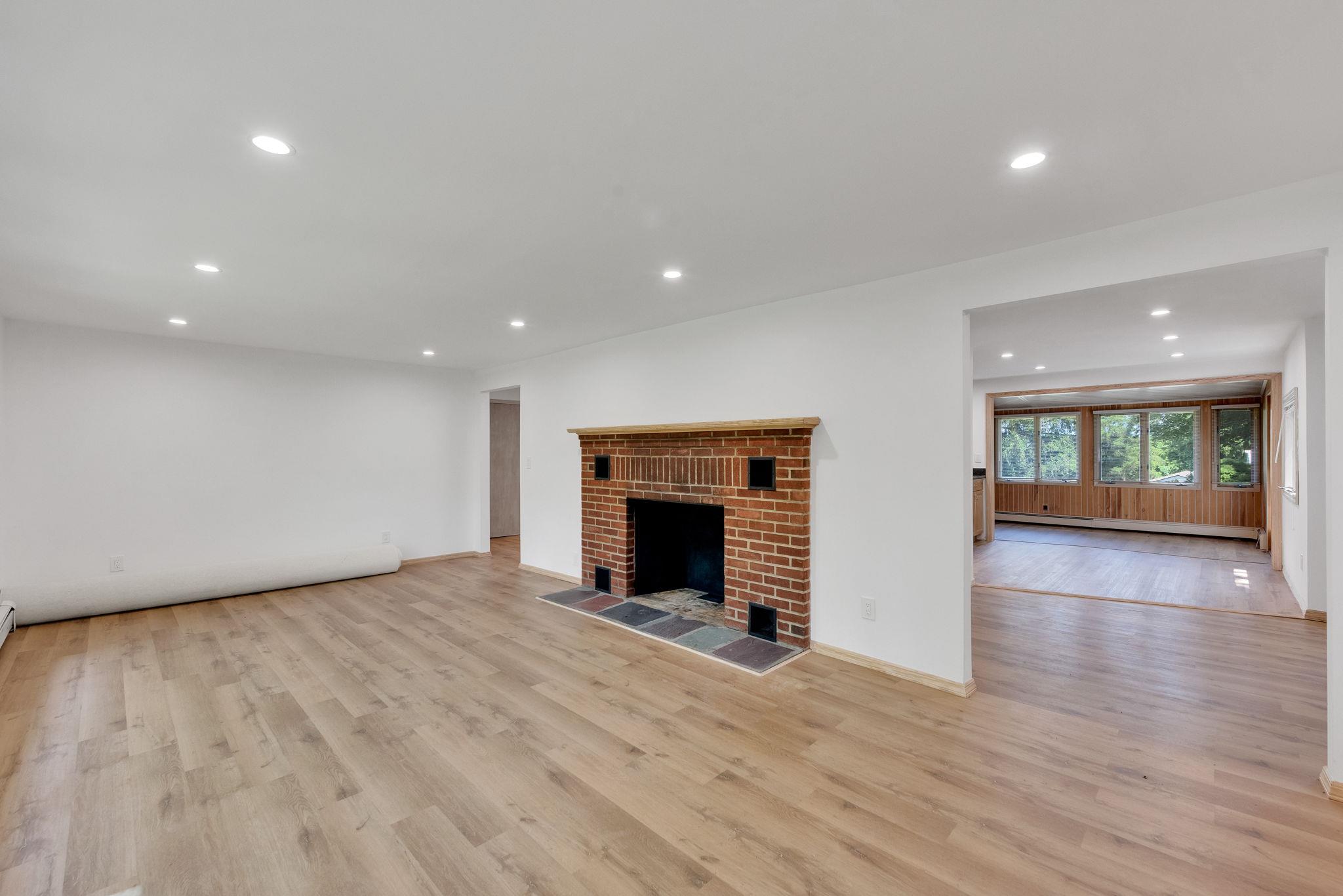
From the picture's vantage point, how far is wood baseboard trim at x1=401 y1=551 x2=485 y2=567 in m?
6.24

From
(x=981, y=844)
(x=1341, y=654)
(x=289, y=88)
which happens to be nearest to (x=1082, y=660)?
(x=1341, y=654)

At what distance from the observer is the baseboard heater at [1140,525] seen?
8258 mm

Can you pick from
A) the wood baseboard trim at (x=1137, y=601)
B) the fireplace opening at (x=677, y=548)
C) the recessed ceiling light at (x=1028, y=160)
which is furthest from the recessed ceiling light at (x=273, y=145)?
the wood baseboard trim at (x=1137, y=601)

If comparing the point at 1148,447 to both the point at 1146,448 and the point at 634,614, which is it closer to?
the point at 1146,448

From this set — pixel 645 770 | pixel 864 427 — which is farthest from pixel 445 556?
pixel 864 427

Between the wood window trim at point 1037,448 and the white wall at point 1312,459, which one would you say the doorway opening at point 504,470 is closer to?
the wood window trim at point 1037,448

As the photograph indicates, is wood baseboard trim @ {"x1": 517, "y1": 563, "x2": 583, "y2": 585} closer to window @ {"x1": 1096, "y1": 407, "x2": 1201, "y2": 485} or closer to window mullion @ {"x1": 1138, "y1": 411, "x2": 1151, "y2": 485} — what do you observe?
window @ {"x1": 1096, "y1": 407, "x2": 1201, "y2": 485}

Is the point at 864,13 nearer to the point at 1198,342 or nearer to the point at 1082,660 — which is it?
the point at 1082,660

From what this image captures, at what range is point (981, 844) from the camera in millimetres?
1800

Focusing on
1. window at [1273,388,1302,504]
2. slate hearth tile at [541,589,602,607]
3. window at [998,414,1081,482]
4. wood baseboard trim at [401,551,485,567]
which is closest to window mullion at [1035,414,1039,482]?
window at [998,414,1081,482]

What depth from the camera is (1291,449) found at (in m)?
4.94

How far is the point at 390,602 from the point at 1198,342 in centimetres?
730

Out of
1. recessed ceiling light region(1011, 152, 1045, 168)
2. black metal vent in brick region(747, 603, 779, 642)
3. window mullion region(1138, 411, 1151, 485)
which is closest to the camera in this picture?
recessed ceiling light region(1011, 152, 1045, 168)

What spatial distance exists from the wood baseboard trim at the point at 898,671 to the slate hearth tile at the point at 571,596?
204cm
